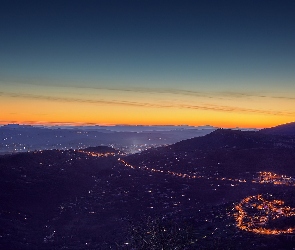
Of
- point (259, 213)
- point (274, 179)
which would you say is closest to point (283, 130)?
point (274, 179)

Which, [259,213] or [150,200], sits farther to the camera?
[150,200]

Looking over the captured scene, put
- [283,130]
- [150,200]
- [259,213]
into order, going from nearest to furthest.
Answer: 1. [259,213]
2. [150,200]
3. [283,130]

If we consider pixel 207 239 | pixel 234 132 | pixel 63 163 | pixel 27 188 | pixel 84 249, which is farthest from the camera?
pixel 234 132

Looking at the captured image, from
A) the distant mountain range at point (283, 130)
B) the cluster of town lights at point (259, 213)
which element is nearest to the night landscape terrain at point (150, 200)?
the cluster of town lights at point (259, 213)

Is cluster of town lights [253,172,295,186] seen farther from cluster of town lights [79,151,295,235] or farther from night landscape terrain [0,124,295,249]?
cluster of town lights [79,151,295,235]

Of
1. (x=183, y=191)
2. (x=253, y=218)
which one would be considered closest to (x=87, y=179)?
(x=183, y=191)

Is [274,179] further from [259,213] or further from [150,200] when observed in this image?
[259,213]

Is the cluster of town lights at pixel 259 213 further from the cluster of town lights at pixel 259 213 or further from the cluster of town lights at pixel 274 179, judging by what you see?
the cluster of town lights at pixel 274 179

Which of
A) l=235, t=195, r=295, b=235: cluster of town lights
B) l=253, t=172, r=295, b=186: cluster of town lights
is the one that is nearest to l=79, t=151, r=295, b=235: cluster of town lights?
l=235, t=195, r=295, b=235: cluster of town lights

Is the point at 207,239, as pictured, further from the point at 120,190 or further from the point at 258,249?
the point at 120,190
